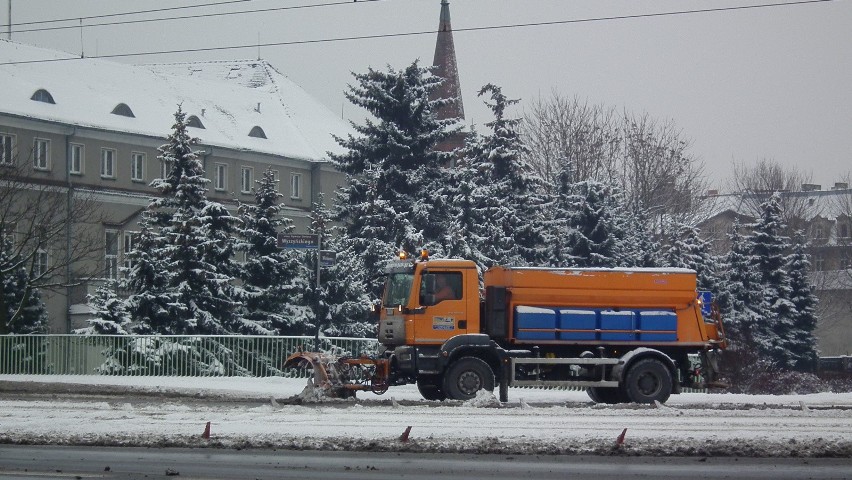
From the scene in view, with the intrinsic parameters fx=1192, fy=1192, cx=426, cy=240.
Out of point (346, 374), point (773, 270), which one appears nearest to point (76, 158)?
point (773, 270)

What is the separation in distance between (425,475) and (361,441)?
9.71 feet

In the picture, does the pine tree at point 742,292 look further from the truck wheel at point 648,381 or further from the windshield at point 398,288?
the windshield at point 398,288

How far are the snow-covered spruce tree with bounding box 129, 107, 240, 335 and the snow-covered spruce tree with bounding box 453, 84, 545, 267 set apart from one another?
8.43m

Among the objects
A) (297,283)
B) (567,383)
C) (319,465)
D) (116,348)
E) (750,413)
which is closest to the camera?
(319,465)

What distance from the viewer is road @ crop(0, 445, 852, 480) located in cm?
1341

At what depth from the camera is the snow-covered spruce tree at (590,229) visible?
45781mm

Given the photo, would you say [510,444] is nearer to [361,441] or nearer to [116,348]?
[361,441]

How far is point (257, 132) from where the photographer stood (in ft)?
233

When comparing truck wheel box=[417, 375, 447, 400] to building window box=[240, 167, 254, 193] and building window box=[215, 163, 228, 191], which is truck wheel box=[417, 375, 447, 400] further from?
building window box=[240, 167, 254, 193]

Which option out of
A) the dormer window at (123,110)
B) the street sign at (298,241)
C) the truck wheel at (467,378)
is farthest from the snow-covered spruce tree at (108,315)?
the dormer window at (123,110)

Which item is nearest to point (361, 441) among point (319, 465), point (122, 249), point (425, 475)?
point (319, 465)

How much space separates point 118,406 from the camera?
2170 cm

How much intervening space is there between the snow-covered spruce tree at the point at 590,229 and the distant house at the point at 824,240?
29484mm

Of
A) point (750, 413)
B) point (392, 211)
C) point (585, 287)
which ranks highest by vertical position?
point (392, 211)
